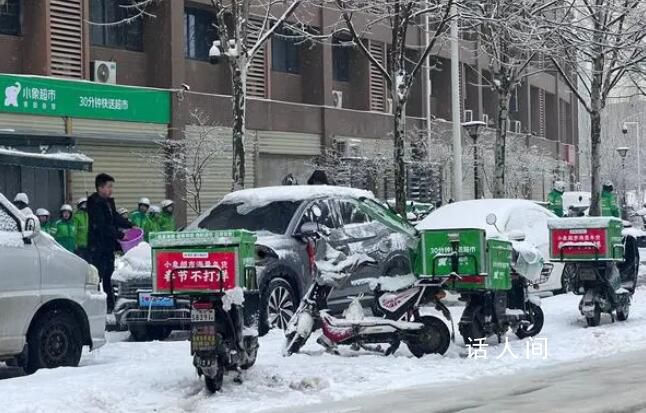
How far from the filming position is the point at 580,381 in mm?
10109

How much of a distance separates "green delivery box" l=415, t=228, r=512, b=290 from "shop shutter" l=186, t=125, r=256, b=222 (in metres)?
18.8

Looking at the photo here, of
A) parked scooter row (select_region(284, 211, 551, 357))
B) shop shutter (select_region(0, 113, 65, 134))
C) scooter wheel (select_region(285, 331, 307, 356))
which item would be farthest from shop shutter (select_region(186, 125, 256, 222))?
scooter wheel (select_region(285, 331, 307, 356))

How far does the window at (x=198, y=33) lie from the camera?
107ft

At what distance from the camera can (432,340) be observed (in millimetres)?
11469

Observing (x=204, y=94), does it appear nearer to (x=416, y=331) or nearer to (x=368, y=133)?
(x=368, y=133)

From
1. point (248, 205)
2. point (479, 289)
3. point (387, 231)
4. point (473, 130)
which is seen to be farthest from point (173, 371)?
point (473, 130)

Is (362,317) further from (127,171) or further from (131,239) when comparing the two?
(127,171)

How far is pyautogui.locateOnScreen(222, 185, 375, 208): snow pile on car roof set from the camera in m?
14.4

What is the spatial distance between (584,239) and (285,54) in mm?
23479

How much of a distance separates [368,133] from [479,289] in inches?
1088

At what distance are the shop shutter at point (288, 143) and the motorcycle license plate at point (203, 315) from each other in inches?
974

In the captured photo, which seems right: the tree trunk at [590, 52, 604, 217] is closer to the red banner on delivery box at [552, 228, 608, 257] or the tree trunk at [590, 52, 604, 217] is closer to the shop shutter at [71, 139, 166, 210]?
the red banner on delivery box at [552, 228, 608, 257]

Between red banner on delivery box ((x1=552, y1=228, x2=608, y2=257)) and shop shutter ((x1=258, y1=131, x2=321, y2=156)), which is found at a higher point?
shop shutter ((x1=258, y1=131, x2=321, y2=156))

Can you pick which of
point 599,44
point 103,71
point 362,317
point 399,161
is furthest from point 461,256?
point 103,71
